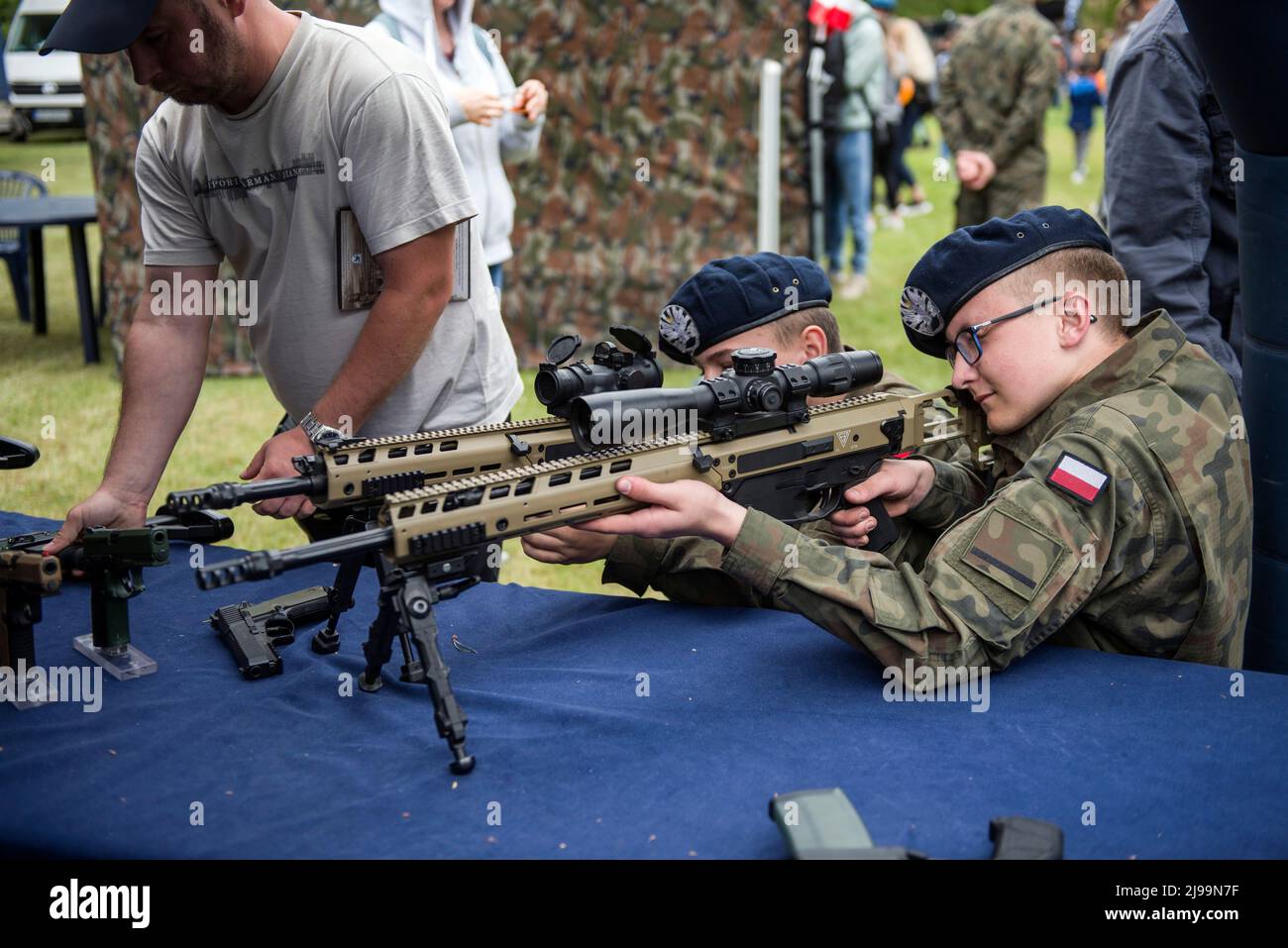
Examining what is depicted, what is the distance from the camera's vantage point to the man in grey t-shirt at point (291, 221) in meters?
2.79

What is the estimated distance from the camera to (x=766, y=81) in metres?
8.00

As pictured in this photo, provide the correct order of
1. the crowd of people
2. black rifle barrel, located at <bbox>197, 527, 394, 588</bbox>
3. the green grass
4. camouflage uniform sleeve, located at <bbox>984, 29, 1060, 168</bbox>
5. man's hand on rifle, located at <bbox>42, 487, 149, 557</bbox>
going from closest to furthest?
black rifle barrel, located at <bbox>197, 527, 394, 588</bbox> < man's hand on rifle, located at <bbox>42, 487, 149, 557</bbox> < the crowd of people < the green grass < camouflage uniform sleeve, located at <bbox>984, 29, 1060, 168</bbox>

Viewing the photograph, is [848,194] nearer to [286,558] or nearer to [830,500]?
[830,500]

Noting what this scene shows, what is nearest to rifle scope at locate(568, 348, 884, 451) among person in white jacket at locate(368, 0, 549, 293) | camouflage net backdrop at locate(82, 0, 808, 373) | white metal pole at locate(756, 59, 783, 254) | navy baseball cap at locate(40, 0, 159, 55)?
navy baseball cap at locate(40, 0, 159, 55)

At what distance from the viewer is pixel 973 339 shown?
2617mm

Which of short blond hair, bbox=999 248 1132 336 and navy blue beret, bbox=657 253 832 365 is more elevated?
short blond hair, bbox=999 248 1132 336

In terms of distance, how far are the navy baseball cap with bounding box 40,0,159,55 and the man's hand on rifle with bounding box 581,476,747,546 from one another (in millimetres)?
1464

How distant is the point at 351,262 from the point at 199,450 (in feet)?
15.5

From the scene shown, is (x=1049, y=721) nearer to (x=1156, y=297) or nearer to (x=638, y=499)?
(x=638, y=499)

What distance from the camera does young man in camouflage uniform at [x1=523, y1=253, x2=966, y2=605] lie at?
293 cm

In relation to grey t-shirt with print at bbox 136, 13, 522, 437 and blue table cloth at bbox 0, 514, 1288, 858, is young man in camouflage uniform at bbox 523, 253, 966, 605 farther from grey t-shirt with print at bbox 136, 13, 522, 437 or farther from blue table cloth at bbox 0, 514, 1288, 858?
grey t-shirt with print at bbox 136, 13, 522, 437

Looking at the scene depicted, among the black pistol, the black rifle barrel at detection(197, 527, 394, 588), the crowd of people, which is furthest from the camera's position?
the crowd of people

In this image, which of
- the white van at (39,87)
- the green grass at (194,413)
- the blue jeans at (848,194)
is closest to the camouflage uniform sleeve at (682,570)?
the green grass at (194,413)
